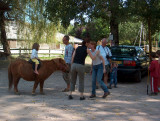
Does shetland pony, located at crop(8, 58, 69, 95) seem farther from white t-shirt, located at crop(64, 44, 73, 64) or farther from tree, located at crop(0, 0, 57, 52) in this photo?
tree, located at crop(0, 0, 57, 52)

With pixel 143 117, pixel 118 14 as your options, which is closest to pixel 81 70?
pixel 143 117

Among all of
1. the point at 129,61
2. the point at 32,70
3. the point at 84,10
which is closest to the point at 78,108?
the point at 32,70

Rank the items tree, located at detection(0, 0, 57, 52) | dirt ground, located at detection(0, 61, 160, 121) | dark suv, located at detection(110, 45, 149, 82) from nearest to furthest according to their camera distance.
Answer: dirt ground, located at detection(0, 61, 160, 121) < dark suv, located at detection(110, 45, 149, 82) < tree, located at detection(0, 0, 57, 52)

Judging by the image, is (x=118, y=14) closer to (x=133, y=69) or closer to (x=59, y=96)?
(x=133, y=69)

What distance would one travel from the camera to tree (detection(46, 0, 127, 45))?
13.0m

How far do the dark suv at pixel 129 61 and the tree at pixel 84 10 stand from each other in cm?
302

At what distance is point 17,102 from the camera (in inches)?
247

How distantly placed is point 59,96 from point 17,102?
147cm

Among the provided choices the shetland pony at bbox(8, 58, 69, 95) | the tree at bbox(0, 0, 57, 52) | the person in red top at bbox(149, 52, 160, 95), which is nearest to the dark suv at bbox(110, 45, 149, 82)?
the person in red top at bbox(149, 52, 160, 95)

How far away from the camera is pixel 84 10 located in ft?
45.9

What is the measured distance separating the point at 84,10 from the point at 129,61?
546cm

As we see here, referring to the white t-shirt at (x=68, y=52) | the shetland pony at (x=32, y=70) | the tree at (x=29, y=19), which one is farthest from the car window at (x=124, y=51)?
the tree at (x=29, y=19)

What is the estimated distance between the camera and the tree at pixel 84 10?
42.7 feet

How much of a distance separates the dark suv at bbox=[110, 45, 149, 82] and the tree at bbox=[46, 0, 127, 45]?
3017 millimetres
